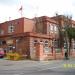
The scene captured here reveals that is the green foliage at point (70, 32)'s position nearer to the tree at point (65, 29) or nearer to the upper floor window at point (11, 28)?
the tree at point (65, 29)

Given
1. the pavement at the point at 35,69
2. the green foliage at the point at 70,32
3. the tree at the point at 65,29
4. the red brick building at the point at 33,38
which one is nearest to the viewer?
the pavement at the point at 35,69

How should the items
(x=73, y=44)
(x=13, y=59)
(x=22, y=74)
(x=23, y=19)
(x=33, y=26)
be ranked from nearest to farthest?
1. (x=22, y=74)
2. (x=13, y=59)
3. (x=23, y=19)
4. (x=33, y=26)
5. (x=73, y=44)

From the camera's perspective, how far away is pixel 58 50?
44625mm

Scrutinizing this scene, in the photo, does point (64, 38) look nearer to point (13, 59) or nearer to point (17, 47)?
point (17, 47)

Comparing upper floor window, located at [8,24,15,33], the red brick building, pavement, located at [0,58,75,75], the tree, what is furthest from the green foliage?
pavement, located at [0,58,75,75]

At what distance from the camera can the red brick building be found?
40878 mm

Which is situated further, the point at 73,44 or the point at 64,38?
the point at 73,44

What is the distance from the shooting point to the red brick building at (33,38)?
134 feet

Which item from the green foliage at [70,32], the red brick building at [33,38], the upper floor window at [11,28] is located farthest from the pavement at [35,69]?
the green foliage at [70,32]

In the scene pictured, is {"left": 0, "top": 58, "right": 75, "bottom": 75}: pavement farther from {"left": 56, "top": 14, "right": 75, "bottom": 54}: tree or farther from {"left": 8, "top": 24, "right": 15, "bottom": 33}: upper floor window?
{"left": 56, "top": 14, "right": 75, "bottom": 54}: tree

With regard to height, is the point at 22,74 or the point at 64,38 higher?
the point at 64,38

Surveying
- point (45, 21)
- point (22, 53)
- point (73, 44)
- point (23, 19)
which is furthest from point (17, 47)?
point (73, 44)

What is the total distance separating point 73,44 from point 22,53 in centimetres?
1673

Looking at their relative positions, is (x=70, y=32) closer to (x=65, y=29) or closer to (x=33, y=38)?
(x=65, y=29)
